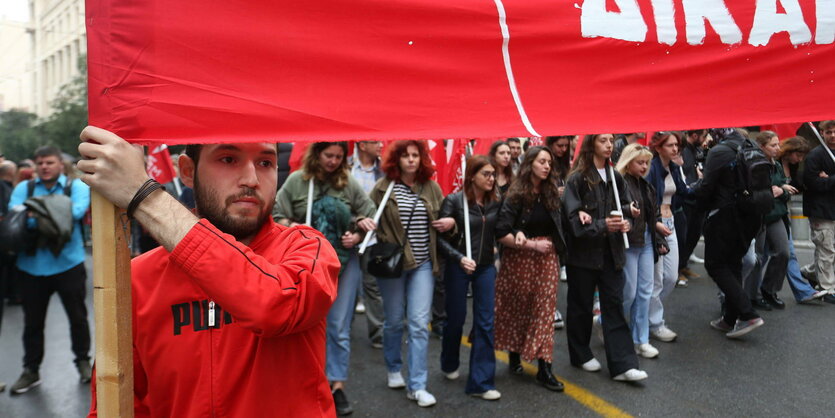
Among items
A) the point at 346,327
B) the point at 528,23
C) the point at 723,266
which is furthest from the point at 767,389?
the point at 528,23

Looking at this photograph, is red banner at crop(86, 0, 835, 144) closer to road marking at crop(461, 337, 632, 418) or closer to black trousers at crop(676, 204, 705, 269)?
road marking at crop(461, 337, 632, 418)

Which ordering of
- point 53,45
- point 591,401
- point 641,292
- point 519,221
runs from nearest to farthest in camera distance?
1. point 591,401
2. point 519,221
3. point 641,292
4. point 53,45

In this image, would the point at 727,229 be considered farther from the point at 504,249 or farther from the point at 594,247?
the point at 504,249

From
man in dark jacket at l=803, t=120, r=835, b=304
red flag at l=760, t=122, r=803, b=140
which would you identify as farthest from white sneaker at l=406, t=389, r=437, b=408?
red flag at l=760, t=122, r=803, b=140

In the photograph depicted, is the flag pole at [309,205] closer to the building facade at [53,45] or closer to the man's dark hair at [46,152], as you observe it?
the man's dark hair at [46,152]

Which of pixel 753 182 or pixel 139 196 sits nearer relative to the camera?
pixel 139 196

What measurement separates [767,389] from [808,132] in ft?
15.3

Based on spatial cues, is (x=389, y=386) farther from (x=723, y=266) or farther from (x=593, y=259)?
(x=723, y=266)

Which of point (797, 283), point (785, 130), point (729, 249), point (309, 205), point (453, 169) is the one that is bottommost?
point (797, 283)

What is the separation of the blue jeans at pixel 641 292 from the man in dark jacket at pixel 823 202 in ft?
9.51

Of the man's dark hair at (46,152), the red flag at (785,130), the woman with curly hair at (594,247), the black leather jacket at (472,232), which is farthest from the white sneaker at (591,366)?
the man's dark hair at (46,152)

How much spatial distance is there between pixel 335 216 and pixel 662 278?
11.0 feet

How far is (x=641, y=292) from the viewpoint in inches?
229

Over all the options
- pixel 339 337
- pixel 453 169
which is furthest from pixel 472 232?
pixel 339 337
